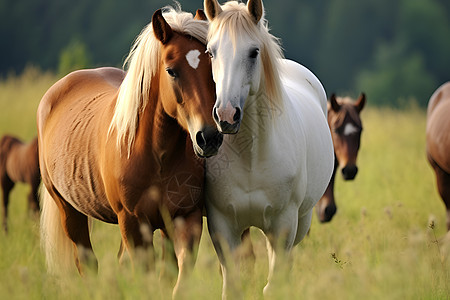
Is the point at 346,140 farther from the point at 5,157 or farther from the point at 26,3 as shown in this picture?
the point at 26,3

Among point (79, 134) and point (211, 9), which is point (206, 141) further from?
→ point (79, 134)

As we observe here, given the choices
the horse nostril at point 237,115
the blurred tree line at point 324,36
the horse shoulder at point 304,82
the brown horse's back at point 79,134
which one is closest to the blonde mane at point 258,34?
the horse nostril at point 237,115

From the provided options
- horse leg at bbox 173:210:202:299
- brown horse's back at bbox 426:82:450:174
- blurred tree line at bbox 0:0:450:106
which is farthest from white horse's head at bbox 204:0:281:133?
blurred tree line at bbox 0:0:450:106

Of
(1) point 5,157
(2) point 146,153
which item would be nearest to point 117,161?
(2) point 146,153

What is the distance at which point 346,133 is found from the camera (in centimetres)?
738

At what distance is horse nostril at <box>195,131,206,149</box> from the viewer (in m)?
3.68

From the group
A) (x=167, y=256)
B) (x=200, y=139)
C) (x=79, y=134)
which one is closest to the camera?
(x=200, y=139)

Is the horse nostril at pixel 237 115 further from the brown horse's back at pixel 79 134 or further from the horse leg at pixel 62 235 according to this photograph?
the horse leg at pixel 62 235

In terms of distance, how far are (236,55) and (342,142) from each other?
3.78 meters

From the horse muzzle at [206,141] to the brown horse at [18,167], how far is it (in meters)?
4.35

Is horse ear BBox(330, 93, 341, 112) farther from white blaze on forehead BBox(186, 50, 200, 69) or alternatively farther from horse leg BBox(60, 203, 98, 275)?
white blaze on forehead BBox(186, 50, 200, 69)

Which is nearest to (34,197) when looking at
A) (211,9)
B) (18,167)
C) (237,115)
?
(18,167)

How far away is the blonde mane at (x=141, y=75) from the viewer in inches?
159

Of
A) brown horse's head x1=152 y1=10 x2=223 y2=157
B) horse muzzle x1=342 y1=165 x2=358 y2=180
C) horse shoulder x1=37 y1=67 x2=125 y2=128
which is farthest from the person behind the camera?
A: horse muzzle x1=342 y1=165 x2=358 y2=180
